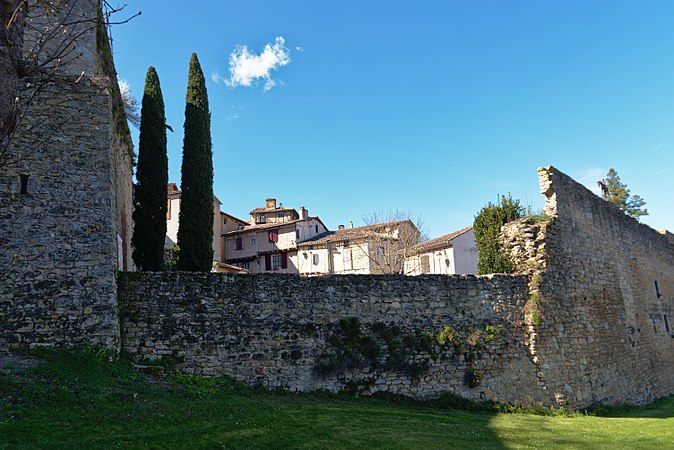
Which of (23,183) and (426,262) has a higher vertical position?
(23,183)

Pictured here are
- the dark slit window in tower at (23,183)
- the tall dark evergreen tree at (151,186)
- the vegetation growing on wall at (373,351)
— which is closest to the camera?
the dark slit window in tower at (23,183)

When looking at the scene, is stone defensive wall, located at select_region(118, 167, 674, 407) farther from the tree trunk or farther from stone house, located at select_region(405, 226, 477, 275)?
stone house, located at select_region(405, 226, 477, 275)

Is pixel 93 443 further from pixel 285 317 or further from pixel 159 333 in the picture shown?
pixel 285 317

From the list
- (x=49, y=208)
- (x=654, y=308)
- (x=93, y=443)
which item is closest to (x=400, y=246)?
(x=654, y=308)

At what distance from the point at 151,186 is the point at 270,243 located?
29823mm

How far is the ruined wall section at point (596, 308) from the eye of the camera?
53.0 feet

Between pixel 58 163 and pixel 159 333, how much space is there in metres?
4.63

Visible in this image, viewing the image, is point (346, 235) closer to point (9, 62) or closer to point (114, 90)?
point (114, 90)

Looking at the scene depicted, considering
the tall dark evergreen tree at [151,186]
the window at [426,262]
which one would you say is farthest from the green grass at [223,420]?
the window at [426,262]

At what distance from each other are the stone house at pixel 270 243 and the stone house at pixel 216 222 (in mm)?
1032

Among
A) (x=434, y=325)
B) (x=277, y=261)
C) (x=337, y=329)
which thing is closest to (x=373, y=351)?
(x=337, y=329)

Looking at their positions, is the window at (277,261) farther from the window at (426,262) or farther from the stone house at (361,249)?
the window at (426,262)

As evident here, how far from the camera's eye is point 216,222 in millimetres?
46406

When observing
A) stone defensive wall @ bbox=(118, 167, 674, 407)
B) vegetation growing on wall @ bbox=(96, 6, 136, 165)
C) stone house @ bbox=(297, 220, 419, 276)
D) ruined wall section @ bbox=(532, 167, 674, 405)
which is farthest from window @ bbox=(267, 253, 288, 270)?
stone defensive wall @ bbox=(118, 167, 674, 407)
